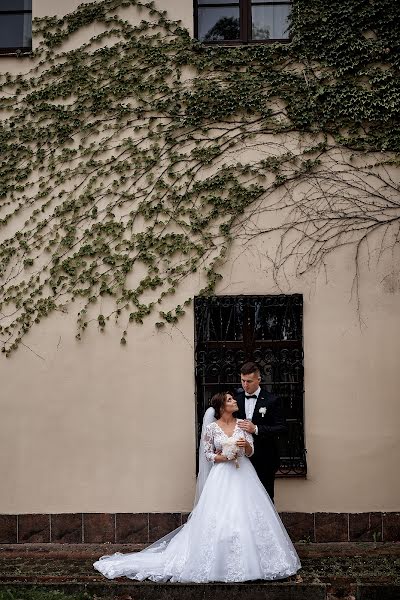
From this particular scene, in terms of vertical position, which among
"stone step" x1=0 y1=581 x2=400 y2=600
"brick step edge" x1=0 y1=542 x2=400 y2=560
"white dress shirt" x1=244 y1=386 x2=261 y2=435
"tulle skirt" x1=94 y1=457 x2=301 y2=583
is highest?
"white dress shirt" x1=244 y1=386 x2=261 y2=435

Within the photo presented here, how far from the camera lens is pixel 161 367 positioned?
25.8ft

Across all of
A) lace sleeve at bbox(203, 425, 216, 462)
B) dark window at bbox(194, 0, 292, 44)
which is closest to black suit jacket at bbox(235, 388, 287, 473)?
lace sleeve at bbox(203, 425, 216, 462)

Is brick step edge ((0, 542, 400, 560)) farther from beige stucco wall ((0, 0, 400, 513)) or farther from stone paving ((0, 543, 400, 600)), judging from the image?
beige stucco wall ((0, 0, 400, 513))

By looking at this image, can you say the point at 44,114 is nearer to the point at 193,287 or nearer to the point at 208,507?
the point at 193,287

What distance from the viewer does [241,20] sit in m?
8.28

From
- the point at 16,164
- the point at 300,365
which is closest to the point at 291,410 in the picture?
the point at 300,365

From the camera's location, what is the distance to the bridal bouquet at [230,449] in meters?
6.70

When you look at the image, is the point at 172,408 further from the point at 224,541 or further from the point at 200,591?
the point at 200,591

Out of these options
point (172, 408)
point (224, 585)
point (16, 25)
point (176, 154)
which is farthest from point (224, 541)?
point (16, 25)

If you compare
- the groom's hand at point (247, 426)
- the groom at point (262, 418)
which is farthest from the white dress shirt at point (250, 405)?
→ the groom's hand at point (247, 426)

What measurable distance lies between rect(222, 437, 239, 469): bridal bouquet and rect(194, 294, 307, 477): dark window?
1133mm

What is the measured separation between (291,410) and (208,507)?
164 cm

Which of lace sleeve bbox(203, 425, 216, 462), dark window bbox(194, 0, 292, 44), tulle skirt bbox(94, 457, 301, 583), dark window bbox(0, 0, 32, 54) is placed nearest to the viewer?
tulle skirt bbox(94, 457, 301, 583)

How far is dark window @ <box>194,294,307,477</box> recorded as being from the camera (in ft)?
25.7
